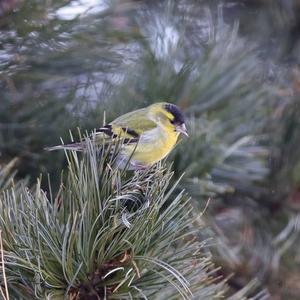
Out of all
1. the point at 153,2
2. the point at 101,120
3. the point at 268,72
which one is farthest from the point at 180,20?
the point at 101,120

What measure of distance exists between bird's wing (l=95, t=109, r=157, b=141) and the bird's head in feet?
0.09

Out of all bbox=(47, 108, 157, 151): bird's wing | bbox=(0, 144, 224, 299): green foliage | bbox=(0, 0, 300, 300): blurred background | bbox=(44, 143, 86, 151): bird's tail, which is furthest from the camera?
bbox=(0, 0, 300, 300): blurred background

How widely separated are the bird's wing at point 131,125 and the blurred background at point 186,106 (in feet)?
0.09

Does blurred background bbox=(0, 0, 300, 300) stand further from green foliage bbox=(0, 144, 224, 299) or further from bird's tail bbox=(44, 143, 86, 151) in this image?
green foliage bbox=(0, 144, 224, 299)

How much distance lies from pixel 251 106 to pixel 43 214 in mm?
721

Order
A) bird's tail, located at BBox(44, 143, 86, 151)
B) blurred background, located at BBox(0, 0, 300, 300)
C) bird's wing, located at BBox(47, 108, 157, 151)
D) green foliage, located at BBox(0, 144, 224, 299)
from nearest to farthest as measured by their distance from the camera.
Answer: green foliage, located at BBox(0, 144, 224, 299), bird's tail, located at BBox(44, 143, 86, 151), bird's wing, located at BBox(47, 108, 157, 151), blurred background, located at BBox(0, 0, 300, 300)

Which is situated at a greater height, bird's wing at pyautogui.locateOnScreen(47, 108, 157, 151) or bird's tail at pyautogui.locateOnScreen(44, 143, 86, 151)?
bird's tail at pyautogui.locateOnScreen(44, 143, 86, 151)

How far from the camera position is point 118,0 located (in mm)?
1711

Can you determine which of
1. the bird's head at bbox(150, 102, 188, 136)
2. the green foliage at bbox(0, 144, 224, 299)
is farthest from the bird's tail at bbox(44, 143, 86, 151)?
the bird's head at bbox(150, 102, 188, 136)

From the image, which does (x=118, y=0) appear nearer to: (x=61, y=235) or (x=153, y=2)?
(x=153, y=2)

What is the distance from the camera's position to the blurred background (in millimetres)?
1423

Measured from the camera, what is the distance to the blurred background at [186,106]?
1.42m

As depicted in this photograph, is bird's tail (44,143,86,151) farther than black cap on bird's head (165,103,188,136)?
No

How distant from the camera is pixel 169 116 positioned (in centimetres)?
159
